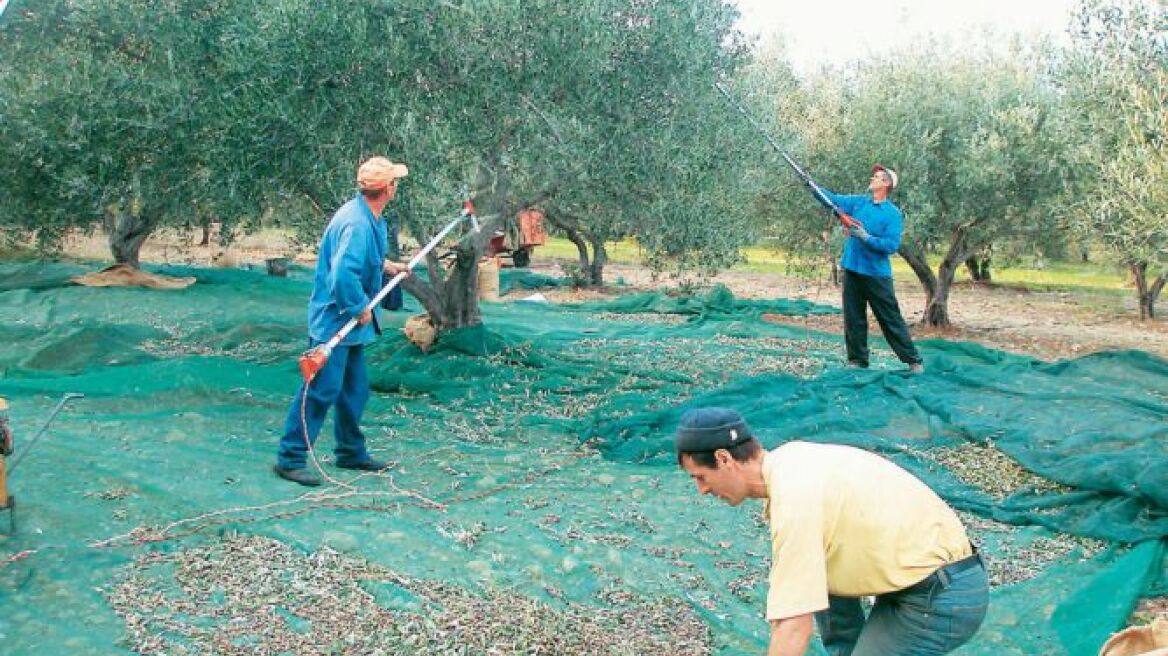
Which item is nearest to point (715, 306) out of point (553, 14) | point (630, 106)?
point (630, 106)

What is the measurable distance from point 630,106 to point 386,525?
427 centimetres

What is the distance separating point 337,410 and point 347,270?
0.94 metres

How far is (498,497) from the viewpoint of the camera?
629cm

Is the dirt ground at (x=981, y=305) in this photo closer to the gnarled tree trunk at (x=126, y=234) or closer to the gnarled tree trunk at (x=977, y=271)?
the gnarled tree trunk at (x=977, y=271)

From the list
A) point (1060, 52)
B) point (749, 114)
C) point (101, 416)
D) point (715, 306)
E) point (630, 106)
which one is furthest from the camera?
point (715, 306)

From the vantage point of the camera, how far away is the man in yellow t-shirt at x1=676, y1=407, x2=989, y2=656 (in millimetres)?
2842

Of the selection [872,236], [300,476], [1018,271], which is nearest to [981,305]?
[1018,271]

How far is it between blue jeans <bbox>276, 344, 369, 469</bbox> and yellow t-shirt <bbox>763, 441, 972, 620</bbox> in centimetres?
376

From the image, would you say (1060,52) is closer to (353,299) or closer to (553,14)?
(553,14)

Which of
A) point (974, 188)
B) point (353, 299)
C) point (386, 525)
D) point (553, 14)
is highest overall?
point (553, 14)

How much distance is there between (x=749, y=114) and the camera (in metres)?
9.66

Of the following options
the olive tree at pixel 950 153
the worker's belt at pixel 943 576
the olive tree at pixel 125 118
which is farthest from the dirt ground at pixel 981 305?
the worker's belt at pixel 943 576

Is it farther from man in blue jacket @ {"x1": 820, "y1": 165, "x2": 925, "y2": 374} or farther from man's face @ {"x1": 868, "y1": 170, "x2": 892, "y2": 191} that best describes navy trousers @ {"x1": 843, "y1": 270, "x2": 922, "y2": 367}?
man's face @ {"x1": 868, "y1": 170, "x2": 892, "y2": 191}

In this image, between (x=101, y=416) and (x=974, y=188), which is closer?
(x=101, y=416)
